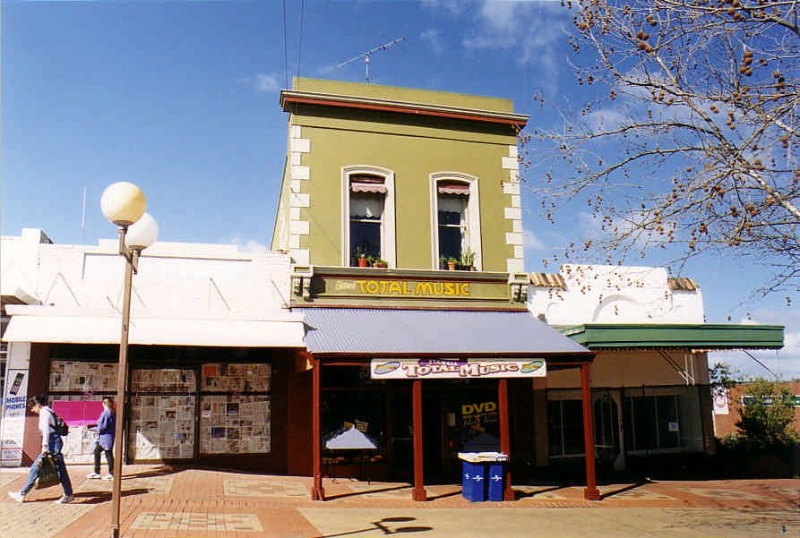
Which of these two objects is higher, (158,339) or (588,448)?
(158,339)

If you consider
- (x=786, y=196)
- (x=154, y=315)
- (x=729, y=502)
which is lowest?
(x=729, y=502)

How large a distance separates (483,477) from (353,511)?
2.69m

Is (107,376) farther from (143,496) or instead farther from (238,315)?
(143,496)

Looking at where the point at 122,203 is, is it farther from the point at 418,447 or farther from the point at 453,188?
the point at 453,188

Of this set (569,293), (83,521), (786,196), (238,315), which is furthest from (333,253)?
(786,196)

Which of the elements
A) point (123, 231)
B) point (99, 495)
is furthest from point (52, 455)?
point (123, 231)

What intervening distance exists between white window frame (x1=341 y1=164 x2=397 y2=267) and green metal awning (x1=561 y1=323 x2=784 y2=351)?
4502mm

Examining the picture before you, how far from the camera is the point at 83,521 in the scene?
9352mm

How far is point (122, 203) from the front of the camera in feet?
26.0

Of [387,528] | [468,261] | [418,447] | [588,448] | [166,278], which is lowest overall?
[387,528]

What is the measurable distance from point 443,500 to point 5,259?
9683 millimetres

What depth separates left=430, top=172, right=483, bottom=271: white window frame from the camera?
53.3ft

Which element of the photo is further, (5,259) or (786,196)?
(5,259)

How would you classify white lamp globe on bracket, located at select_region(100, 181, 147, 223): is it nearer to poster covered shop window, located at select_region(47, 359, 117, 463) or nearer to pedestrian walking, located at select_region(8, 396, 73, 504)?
pedestrian walking, located at select_region(8, 396, 73, 504)
